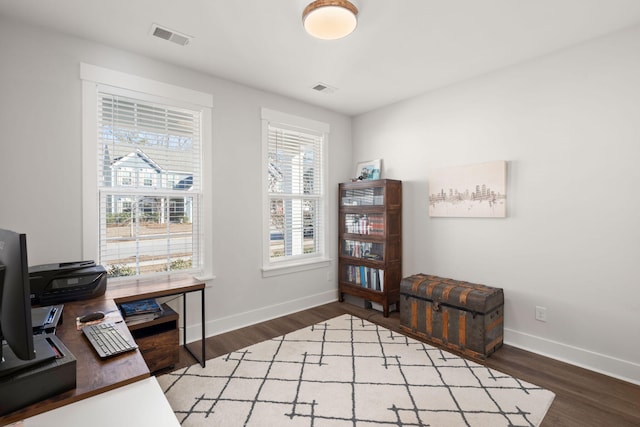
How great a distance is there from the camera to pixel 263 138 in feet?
11.8

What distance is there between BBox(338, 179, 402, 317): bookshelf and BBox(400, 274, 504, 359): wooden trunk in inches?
20.4

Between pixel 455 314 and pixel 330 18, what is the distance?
8.50 feet

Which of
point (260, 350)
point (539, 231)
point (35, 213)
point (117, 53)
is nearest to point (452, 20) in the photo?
point (539, 231)

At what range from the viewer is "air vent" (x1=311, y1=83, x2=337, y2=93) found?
345 cm

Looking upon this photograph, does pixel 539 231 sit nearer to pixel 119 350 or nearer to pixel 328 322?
pixel 328 322

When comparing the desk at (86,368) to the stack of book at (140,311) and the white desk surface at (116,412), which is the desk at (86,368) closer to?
the white desk surface at (116,412)

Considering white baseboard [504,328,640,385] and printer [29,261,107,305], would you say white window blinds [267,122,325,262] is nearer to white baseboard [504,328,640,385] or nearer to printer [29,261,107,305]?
printer [29,261,107,305]

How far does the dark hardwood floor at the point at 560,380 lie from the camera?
1971mm

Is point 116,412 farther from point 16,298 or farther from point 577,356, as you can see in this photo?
point 577,356

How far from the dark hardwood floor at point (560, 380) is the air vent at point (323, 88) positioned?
103 inches

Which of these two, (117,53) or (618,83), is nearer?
(618,83)

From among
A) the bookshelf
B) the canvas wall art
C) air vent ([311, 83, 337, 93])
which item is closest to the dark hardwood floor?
the bookshelf

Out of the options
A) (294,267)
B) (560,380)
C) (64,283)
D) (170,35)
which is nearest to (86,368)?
(64,283)

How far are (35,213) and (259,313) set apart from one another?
2.19 m
